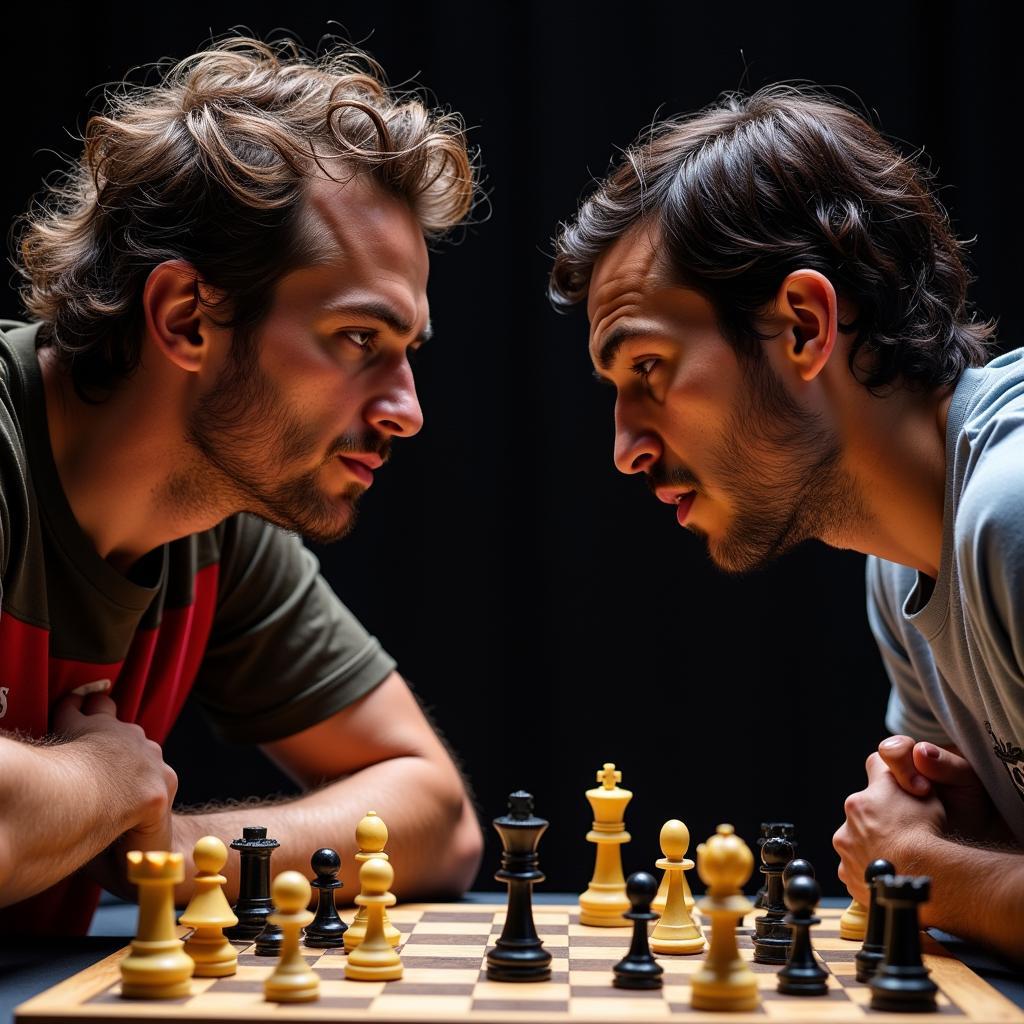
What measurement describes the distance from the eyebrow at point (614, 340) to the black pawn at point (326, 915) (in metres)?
0.87

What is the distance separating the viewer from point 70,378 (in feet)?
7.16

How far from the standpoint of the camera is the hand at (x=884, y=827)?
1820 millimetres

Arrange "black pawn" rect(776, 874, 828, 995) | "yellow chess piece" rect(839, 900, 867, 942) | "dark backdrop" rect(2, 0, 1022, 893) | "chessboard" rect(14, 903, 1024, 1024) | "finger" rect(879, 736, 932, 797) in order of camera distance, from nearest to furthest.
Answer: "chessboard" rect(14, 903, 1024, 1024) → "black pawn" rect(776, 874, 828, 995) → "yellow chess piece" rect(839, 900, 867, 942) → "finger" rect(879, 736, 932, 797) → "dark backdrop" rect(2, 0, 1022, 893)

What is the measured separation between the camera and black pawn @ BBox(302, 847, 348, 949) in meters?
1.73

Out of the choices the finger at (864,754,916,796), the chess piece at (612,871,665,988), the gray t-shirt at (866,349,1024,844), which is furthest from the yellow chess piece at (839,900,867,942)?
the chess piece at (612,871,665,988)

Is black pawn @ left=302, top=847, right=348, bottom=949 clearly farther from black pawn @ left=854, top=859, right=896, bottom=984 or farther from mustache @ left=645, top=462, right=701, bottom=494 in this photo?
mustache @ left=645, top=462, right=701, bottom=494

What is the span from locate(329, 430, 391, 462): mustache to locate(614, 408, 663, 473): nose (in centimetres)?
40

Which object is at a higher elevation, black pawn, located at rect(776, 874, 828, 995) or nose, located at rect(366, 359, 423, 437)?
nose, located at rect(366, 359, 423, 437)

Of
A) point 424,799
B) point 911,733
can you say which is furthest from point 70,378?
point 911,733

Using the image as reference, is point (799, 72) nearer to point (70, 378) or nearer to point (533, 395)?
point (533, 395)

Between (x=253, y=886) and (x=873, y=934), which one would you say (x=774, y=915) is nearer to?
(x=873, y=934)

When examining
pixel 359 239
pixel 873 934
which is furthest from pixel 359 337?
pixel 873 934

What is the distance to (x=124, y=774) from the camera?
1.81 metres

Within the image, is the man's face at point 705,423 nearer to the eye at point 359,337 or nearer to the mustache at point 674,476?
the mustache at point 674,476
